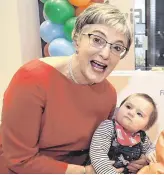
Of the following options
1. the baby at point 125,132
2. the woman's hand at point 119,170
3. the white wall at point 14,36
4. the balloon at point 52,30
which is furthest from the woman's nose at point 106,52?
the white wall at point 14,36

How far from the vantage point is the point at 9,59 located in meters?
2.93

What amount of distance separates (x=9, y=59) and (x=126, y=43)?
6.34 feet

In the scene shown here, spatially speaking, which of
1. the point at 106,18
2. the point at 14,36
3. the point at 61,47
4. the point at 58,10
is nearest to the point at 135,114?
the point at 106,18

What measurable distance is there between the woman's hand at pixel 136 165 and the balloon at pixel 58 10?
62.2 inches

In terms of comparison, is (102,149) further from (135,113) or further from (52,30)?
(52,30)

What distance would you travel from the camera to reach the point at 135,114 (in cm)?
145

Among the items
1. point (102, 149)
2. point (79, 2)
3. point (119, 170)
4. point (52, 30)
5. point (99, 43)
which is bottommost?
point (119, 170)

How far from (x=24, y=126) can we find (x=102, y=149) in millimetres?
394

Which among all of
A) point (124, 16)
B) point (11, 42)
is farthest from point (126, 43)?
point (11, 42)

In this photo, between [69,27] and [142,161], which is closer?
[142,161]

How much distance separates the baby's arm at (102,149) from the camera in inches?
52.6

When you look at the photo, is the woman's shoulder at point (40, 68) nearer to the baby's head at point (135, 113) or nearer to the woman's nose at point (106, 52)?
the woman's nose at point (106, 52)

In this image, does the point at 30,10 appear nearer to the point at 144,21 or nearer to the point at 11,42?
the point at 11,42

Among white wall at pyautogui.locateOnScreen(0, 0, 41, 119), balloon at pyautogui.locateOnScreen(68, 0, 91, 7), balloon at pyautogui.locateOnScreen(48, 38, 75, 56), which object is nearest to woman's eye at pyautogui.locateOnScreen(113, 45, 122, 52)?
balloon at pyautogui.locateOnScreen(48, 38, 75, 56)
